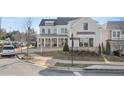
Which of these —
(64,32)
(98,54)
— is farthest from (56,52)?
(98,54)

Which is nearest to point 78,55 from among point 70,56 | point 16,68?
point 70,56

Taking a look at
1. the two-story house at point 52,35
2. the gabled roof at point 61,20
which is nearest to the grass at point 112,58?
the two-story house at point 52,35

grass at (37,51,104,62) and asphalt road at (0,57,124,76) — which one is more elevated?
grass at (37,51,104,62)

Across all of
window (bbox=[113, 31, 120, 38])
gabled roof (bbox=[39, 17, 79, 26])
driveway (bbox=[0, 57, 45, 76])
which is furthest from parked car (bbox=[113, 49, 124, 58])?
driveway (bbox=[0, 57, 45, 76])

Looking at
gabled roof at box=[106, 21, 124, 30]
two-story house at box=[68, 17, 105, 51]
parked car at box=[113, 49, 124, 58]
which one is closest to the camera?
gabled roof at box=[106, 21, 124, 30]

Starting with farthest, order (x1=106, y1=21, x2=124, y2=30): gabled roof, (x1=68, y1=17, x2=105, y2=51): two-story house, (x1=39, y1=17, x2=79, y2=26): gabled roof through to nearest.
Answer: (x1=68, y1=17, x2=105, y2=51): two-story house
(x1=106, y1=21, x2=124, y2=30): gabled roof
(x1=39, y1=17, x2=79, y2=26): gabled roof

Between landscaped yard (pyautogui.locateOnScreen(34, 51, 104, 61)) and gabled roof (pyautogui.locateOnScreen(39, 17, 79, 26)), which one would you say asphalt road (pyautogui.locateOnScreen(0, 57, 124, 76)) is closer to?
landscaped yard (pyautogui.locateOnScreen(34, 51, 104, 61))
